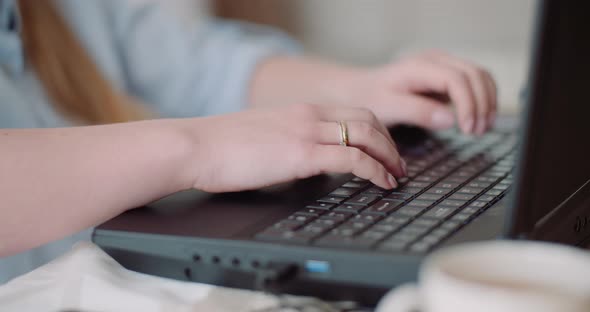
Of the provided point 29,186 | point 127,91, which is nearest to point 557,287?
point 29,186

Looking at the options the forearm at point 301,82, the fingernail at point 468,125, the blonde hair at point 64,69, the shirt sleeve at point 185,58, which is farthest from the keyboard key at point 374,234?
the shirt sleeve at point 185,58

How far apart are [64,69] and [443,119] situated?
510 mm

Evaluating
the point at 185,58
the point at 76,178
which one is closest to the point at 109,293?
the point at 76,178

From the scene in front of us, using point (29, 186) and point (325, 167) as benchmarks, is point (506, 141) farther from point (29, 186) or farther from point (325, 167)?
point (29, 186)

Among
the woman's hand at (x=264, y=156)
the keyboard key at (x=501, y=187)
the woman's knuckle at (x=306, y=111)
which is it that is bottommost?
the keyboard key at (x=501, y=187)

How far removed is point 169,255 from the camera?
1.60 ft

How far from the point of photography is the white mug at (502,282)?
0.30m

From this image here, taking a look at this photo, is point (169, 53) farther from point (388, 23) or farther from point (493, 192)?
point (388, 23)

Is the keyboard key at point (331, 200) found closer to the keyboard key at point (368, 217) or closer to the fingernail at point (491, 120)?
the keyboard key at point (368, 217)

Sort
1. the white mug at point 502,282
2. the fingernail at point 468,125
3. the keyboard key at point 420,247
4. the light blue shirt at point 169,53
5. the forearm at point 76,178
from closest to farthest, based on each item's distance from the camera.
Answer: the white mug at point 502,282 < the keyboard key at point 420,247 < the forearm at point 76,178 < the fingernail at point 468,125 < the light blue shirt at point 169,53

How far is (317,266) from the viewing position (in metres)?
0.44

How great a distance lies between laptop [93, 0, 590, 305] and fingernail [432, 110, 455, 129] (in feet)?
0.77

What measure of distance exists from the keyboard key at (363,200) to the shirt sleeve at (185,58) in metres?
0.67

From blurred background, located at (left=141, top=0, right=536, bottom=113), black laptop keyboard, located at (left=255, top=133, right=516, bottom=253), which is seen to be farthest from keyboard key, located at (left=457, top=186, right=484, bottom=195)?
blurred background, located at (left=141, top=0, right=536, bottom=113)
